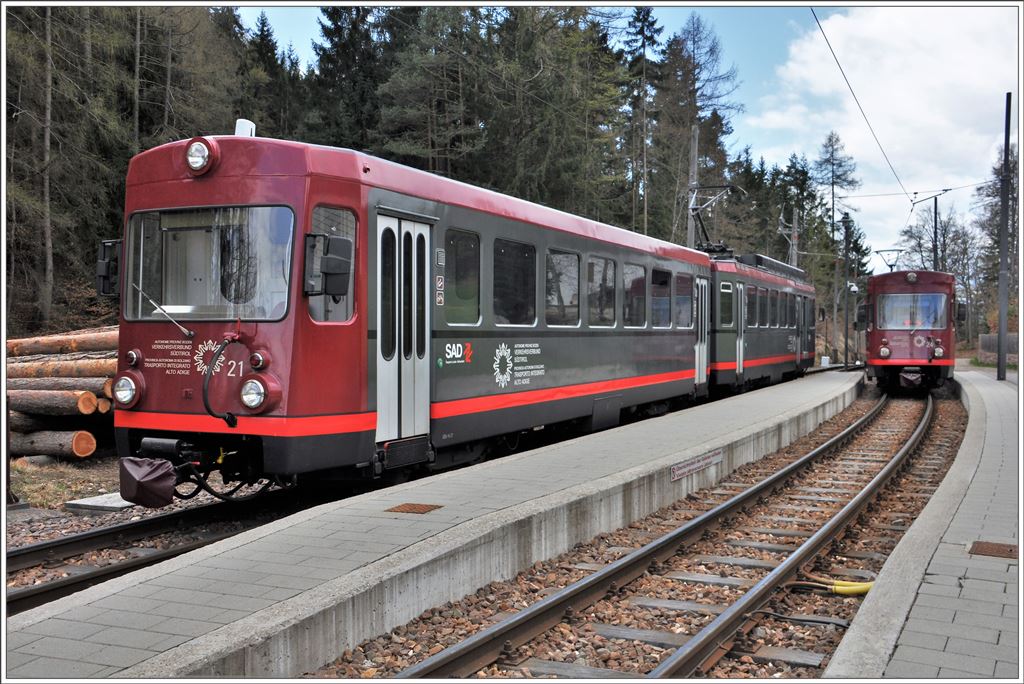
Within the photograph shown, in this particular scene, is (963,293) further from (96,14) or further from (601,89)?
(96,14)

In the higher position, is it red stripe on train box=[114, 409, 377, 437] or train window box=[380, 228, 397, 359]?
train window box=[380, 228, 397, 359]

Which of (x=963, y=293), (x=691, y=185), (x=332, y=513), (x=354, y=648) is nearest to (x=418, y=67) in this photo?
(x=691, y=185)

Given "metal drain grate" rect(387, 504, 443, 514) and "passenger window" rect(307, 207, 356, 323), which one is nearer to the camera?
"metal drain grate" rect(387, 504, 443, 514)

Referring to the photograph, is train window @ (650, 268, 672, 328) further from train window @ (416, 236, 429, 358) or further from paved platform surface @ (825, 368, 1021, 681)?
train window @ (416, 236, 429, 358)

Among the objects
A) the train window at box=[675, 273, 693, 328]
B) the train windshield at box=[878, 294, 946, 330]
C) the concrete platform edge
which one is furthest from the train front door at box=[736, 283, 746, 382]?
the concrete platform edge

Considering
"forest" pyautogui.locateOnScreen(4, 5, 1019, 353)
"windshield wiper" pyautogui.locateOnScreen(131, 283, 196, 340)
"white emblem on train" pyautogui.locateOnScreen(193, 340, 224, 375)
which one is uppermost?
"forest" pyautogui.locateOnScreen(4, 5, 1019, 353)

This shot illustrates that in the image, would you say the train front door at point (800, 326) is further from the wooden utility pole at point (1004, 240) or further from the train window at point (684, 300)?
the train window at point (684, 300)

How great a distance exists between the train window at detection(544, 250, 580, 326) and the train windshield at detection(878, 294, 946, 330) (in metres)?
14.7

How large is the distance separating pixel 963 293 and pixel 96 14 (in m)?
68.2

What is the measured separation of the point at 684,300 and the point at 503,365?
7.90 m

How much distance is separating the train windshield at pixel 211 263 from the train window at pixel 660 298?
8.99 metres

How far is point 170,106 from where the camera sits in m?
31.0

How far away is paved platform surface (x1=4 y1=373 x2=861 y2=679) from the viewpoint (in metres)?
4.34

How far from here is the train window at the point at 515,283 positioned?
10516 millimetres
